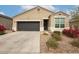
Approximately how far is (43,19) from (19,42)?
199cm

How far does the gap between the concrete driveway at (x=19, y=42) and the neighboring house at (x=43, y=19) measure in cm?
63

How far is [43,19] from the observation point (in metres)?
11.4

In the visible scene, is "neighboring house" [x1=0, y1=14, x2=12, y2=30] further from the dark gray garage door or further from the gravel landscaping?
the gravel landscaping

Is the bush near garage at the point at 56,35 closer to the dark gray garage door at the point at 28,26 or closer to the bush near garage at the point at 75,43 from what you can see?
the bush near garage at the point at 75,43

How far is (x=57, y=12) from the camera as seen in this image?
11102 millimetres

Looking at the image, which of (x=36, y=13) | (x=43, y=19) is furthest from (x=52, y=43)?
(x=36, y=13)

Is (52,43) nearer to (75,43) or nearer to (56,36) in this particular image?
(56,36)

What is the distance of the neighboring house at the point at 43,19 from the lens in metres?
11.2

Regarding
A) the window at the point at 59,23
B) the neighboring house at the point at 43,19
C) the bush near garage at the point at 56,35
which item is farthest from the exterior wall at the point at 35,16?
the bush near garage at the point at 56,35

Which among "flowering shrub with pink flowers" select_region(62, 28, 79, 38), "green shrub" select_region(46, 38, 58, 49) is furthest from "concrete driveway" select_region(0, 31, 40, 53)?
"flowering shrub with pink flowers" select_region(62, 28, 79, 38)

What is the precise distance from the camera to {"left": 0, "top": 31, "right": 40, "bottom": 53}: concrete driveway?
10.7 meters

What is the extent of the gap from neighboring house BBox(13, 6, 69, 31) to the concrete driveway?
0.63m
